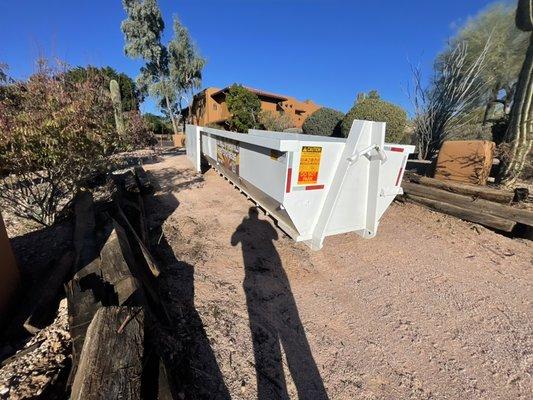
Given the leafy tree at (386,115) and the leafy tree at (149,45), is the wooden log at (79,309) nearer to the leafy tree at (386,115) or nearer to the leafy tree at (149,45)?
the leafy tree at (386,115)

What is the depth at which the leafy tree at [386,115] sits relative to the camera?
9.95 metres

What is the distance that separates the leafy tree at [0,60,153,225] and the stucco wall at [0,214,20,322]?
1.28 metres

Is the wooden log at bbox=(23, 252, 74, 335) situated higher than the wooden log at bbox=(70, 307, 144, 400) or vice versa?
the wooden log at bbox=(70, 307, 144, 400)

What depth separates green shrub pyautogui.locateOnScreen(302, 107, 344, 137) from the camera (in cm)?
1235

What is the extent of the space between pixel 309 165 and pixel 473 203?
12.0ft

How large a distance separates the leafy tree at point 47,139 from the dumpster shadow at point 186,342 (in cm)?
190

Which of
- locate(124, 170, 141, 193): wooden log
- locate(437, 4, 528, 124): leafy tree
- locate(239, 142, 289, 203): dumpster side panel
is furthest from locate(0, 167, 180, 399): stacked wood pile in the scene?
locate(437, 4, 528, 124): leafy tree

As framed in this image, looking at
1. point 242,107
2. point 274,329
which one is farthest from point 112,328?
point 242,107

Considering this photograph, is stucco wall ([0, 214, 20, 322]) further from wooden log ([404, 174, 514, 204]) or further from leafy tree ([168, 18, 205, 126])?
leafy tree ([168, 18, 205, 126])

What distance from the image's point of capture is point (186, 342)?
7.27 feet

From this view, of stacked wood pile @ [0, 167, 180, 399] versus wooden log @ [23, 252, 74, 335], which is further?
wooden log @ [23, 252, 74, 335]

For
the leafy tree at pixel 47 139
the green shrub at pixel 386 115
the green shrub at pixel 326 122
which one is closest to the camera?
the leafy tree at pixel 47 139

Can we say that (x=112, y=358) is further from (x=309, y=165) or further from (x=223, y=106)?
(x=223, y=106)

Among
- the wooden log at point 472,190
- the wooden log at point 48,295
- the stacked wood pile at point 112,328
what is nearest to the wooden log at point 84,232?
the stacked wood pile at point 112,328
